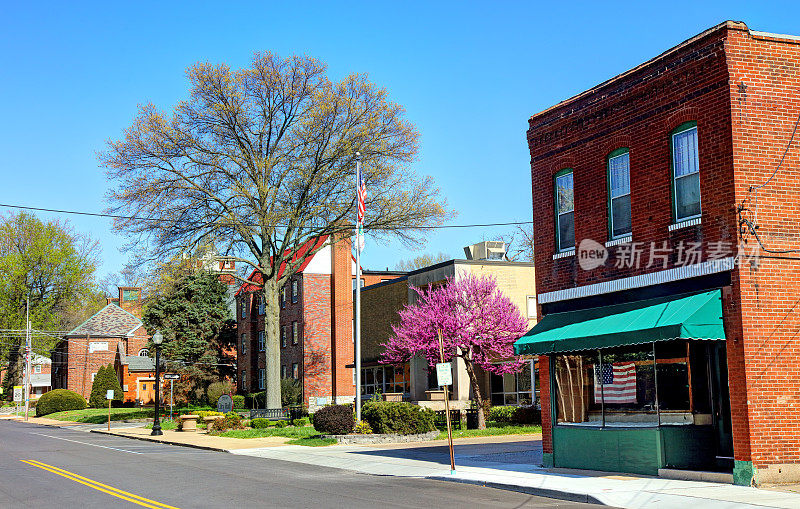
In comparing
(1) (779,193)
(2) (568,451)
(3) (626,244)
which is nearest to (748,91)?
(1) (779,193)

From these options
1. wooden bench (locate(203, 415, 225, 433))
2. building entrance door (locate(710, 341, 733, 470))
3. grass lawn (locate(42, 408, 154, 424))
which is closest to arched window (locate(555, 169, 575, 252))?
building entrance door (locate(710, 341, 733, 470))

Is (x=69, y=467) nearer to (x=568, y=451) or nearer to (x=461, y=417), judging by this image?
(x=568, y=451)

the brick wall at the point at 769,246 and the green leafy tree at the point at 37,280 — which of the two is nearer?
the brick wall at the point at 769,246

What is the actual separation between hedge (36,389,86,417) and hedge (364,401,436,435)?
48935 millimetres

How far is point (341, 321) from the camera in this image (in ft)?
196

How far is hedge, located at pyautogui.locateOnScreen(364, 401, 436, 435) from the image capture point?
30156 mm

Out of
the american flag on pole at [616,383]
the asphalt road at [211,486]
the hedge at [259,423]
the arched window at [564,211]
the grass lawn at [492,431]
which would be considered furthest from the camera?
the hedge at [259,423]

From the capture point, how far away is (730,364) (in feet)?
50.2

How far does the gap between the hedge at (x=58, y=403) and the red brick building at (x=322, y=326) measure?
70.8 ft

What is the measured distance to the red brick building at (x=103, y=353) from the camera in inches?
3223

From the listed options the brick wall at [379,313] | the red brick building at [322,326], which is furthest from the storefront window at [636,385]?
the red brick building at [322,326]

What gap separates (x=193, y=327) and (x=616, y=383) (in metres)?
49.3

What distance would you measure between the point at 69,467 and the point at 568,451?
14175 mm

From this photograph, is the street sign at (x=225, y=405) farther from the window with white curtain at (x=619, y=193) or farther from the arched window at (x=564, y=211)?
the window with white curtain at (x=619, y=193)
